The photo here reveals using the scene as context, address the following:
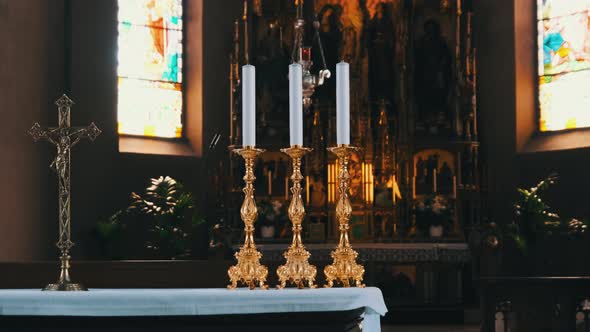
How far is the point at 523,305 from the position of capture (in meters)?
8.51

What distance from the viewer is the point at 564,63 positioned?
15086mm

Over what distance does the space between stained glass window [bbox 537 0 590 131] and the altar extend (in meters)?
11.7

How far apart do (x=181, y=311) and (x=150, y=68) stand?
12.0m

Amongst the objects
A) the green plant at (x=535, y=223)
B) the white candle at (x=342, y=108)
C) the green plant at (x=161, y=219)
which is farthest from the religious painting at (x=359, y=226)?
the white candle at (x=342, y=108)

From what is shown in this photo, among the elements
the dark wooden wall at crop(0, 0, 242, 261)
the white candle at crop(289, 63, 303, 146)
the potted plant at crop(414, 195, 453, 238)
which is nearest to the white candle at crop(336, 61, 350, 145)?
the white candle at crop(289, 63, 303, 146)

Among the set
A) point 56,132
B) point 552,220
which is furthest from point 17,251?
point 56,132

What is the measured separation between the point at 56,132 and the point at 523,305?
5022mm

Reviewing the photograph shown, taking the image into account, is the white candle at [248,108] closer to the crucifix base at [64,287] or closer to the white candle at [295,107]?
the white candle at [295,107]

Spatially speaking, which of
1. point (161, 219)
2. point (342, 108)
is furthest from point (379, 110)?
point (342, 108)

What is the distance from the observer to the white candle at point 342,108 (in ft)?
14.7

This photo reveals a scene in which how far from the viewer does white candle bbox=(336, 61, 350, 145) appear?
14.7ft

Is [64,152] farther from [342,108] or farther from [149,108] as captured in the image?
[149,108]

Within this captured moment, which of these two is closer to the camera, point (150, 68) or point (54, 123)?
point (54, 123)

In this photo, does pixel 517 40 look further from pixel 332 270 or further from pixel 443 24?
pixel 332 270
